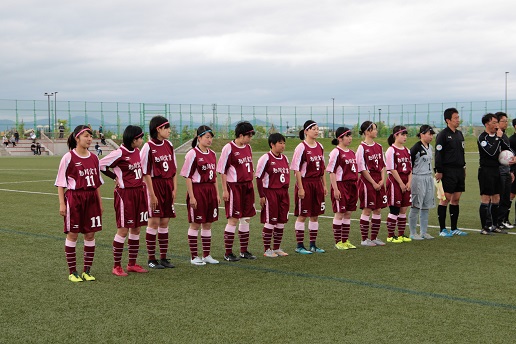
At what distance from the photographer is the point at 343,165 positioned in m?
9.70

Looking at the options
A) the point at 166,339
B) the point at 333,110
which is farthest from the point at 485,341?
the point at 333,110

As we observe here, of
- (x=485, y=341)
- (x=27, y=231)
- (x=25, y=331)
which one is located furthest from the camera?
(x=27, y=231)

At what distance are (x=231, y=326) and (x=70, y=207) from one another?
2779 mm

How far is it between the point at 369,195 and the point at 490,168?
9.23 feet

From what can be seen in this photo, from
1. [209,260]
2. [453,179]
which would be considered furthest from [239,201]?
[453,179]

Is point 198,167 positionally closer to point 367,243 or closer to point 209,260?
point 209,260

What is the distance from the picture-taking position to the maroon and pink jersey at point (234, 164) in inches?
344

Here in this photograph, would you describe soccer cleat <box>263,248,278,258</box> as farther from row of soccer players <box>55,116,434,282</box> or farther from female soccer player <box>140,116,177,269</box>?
female soccer player <box>140,116,177,269</box>

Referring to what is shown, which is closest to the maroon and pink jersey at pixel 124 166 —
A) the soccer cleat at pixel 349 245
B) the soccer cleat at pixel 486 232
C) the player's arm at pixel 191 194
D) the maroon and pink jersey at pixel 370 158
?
the player's arm at pixel 191 194

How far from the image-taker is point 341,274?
7.76 metres

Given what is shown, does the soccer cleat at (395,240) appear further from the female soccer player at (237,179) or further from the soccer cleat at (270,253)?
the female soccer player at (237,179)

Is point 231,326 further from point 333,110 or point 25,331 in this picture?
point 333,110

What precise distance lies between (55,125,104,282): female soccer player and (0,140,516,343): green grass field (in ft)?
1.25

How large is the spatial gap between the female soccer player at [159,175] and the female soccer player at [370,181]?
316 centimetres
